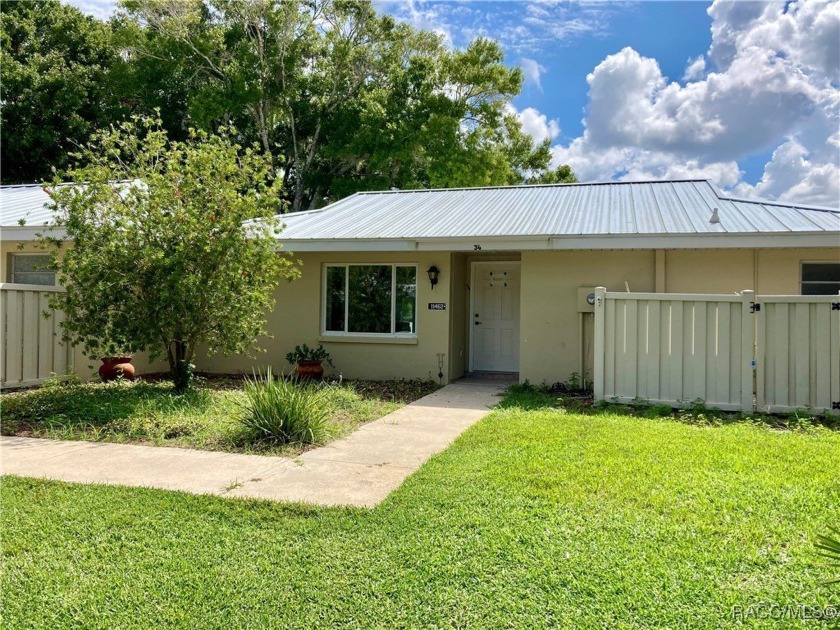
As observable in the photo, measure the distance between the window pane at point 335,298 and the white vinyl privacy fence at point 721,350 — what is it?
537cm

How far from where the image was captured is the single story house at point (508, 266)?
944cm

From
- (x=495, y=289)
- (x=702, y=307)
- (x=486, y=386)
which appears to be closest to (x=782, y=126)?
(x=702, y=307)

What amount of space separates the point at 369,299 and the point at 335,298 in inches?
28.6

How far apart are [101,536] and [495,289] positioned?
9.75m

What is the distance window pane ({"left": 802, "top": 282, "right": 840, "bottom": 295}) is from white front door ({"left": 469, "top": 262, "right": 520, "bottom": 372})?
5113mm

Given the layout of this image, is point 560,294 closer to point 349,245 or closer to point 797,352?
point 797,352

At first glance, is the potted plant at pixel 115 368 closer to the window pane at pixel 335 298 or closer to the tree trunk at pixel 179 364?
the tree trunk at pixel 179 364

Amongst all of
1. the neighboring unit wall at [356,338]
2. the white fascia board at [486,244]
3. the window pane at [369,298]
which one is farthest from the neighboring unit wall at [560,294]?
the window pane at [369,298]

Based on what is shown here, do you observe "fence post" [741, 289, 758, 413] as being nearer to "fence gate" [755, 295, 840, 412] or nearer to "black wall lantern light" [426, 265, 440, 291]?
"fence gate" [755, 295, 840, 412]

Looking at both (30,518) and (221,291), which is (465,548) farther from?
(221,291)

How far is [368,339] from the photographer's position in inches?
451

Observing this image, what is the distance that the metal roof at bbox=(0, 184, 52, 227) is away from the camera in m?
11.4

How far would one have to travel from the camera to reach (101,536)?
3.71 metres

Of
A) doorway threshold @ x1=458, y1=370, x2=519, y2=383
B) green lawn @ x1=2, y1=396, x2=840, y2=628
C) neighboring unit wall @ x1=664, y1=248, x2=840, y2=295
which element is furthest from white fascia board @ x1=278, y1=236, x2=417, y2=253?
green lawn @ x1=2, y1=396, x2=840, y2=628
